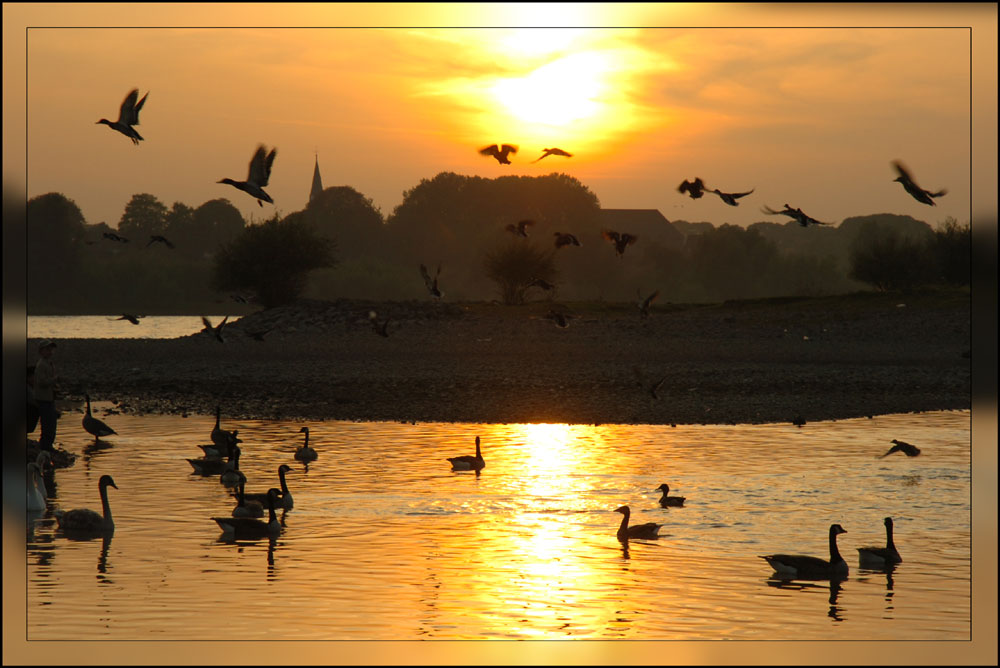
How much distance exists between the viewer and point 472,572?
53.9 ft

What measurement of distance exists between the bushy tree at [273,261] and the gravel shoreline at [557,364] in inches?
293

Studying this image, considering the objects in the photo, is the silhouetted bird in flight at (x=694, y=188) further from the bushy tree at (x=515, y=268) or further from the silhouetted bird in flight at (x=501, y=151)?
the bushy tree at (x=515, y=268)

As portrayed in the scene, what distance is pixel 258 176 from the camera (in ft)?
59.7

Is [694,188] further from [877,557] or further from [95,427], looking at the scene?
[95,427]

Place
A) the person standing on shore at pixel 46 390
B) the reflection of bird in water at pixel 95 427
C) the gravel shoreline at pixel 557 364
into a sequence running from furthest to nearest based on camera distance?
the gravel shoreline at pixel 557 364 → the reflection of bird in water at pixel 95 427 → the person standing on shore at pixel 46 390

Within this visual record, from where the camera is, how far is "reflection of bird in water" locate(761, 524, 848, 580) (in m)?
15.9

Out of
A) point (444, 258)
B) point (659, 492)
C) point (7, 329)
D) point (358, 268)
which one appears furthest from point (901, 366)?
point (444, 258)

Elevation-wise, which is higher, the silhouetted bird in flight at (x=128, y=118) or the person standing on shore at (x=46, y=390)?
the silhouetted bird in flight at (x=128, y=118)

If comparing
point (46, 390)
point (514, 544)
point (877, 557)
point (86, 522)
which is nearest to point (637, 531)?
point (514, 544)

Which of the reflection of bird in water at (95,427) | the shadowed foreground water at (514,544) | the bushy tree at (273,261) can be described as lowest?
the shadowed foreground water at (514,544)

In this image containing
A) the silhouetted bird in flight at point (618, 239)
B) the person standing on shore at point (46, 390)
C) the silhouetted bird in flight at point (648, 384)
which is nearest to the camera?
the person standing on shore at point (46, 390)

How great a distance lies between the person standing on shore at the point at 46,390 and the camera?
74.0 ft

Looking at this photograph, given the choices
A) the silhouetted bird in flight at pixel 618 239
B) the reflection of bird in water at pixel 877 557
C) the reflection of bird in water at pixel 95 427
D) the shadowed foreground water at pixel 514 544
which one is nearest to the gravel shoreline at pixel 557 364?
the reflection of bird in water at pixel 95 427

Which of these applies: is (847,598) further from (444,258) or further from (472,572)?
(444,258)
